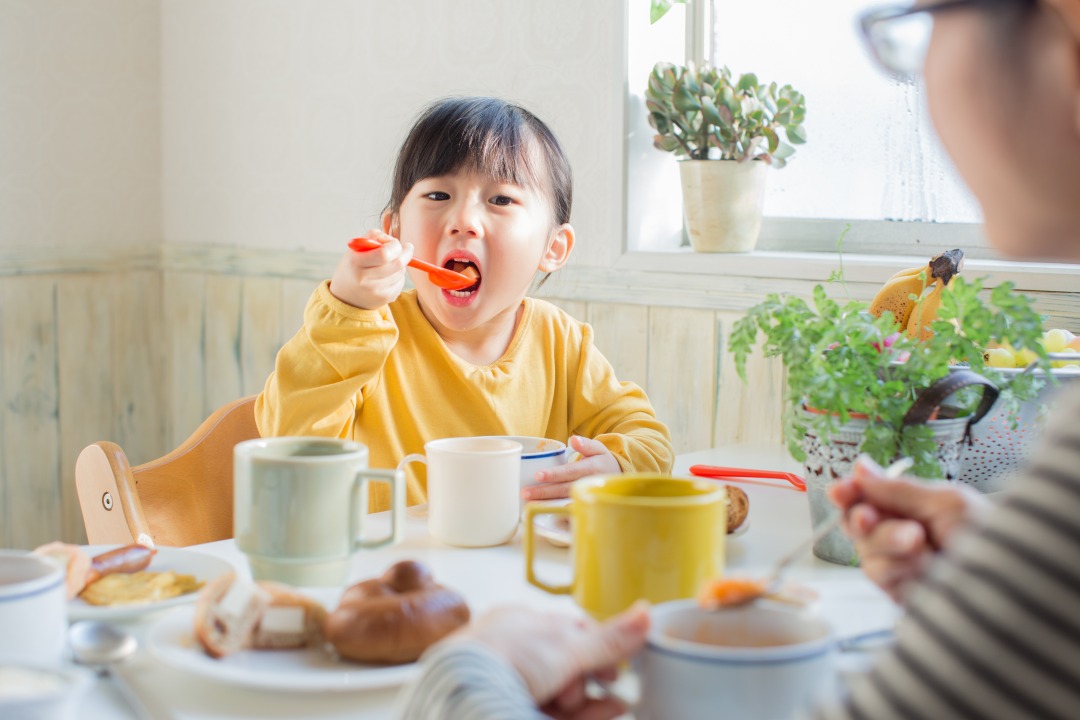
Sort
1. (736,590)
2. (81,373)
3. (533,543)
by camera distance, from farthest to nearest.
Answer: (81,373) < (533,543) < (736,590)

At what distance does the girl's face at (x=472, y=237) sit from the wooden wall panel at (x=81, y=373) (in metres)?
1.36

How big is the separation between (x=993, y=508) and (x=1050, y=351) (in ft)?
2.70

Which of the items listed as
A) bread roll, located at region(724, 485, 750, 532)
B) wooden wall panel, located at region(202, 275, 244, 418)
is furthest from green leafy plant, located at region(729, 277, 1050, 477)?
wooden wall panel, located at region(202, 275, 244, 418)

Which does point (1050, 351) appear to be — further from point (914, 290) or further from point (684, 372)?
point (684, 372)

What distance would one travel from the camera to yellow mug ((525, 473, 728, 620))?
29.0 inches

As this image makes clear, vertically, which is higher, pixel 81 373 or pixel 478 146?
pixel 478 146

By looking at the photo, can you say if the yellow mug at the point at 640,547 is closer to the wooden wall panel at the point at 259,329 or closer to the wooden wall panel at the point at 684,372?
the wooden wall panel at the point at 684,372

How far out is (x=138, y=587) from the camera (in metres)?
0.83

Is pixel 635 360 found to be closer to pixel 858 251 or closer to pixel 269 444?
pixel 858 251

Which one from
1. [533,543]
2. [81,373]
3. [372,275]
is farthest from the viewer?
[81,373]

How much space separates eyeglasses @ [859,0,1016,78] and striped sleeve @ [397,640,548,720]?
390 millimetres

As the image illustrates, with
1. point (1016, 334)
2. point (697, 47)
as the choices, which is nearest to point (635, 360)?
point (697, 47)

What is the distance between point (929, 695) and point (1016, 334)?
59 centimetres

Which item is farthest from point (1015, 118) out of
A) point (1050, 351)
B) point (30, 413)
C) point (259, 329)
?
point (30, 413)
